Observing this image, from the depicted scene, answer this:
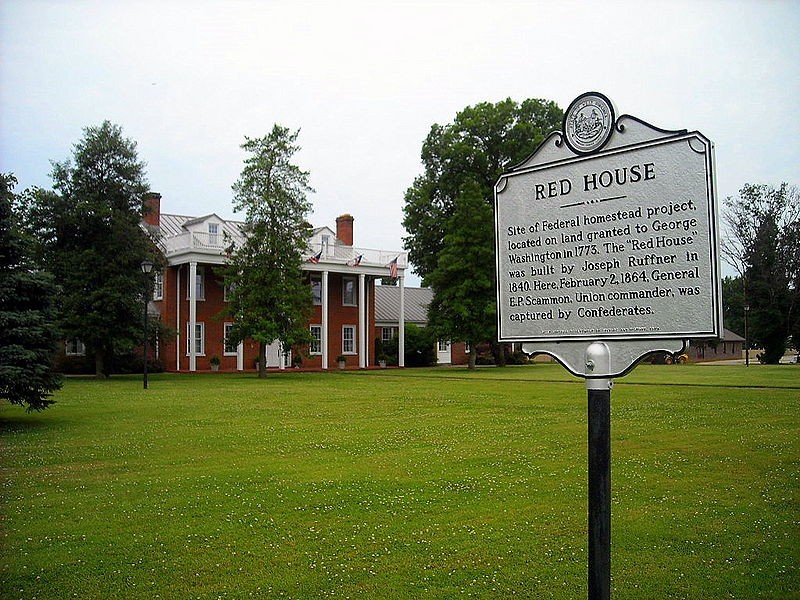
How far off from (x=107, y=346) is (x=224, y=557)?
104 feet

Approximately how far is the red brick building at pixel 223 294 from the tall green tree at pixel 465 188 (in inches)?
123

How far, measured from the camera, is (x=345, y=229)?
183 ft

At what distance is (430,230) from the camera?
49.7m

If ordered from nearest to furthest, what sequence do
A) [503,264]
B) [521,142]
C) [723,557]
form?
[503,264]
[723,557]
[521,142]

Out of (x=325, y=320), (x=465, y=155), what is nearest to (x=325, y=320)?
(x=325, y=320)

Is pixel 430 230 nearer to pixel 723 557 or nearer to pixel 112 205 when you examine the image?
pixel 112 205

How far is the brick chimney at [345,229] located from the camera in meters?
55.5

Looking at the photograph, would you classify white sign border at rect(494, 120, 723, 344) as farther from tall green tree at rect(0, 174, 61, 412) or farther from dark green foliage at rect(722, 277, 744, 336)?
dark green foliage at rect(722, 277, 744, 336)

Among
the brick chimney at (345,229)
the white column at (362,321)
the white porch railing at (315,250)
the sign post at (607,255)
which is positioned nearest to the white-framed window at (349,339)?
the white column at (362,321)

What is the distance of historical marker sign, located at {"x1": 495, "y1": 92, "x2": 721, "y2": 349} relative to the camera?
14.4 feet

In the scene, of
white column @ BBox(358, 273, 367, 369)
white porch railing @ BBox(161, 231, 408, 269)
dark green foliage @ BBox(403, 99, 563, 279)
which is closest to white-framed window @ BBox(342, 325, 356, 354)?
white column @ BBox(358, 273, 367, 369)

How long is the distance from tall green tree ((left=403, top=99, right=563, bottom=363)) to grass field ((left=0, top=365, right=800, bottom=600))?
27013 millimetres

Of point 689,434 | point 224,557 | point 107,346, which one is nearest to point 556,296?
point 224,557

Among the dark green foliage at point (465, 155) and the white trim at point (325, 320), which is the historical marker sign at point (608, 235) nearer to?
the dark green foliage at point (465, 155)
